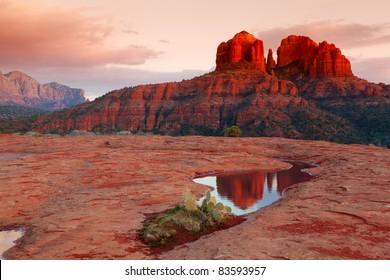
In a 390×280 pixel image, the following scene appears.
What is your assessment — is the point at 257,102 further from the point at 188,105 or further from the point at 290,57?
the point at 290,57

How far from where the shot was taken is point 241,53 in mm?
171250

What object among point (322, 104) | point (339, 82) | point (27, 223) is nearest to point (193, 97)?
point (322, 104)

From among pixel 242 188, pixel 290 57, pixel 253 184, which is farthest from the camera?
pixel 290 57

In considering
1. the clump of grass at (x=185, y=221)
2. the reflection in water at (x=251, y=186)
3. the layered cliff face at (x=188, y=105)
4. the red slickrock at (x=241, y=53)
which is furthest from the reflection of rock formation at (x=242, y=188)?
the red slickrock at (x=241, y=53)

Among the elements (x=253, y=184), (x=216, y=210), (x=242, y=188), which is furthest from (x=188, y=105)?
(x=216, y=210)

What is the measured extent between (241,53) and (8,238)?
545 feet

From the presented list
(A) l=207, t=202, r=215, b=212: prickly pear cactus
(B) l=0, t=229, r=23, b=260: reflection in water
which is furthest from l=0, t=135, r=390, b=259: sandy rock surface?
(A) l=207, t=202, r=215, b=212: prickly pear cactus

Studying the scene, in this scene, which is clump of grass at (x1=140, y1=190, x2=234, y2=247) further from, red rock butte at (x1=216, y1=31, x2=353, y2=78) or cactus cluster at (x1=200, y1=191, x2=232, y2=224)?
red rock butte at (x1=216, y1=31, x2=353, y2=78)

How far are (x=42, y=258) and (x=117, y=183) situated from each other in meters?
12.8

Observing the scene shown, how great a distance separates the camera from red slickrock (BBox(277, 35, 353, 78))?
162 metres

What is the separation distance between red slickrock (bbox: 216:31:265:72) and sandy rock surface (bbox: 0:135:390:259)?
136m

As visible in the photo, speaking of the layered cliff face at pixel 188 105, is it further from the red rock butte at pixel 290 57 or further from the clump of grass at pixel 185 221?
the clump of grass at pixel 185 221

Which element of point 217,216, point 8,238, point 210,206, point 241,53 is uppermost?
point 241,53

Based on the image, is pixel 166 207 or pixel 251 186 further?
pixel 251 186
